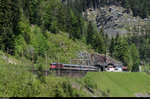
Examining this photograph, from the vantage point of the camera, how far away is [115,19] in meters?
158

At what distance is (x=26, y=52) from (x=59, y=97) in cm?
3167

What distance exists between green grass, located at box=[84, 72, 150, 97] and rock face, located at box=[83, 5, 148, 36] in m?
86.5

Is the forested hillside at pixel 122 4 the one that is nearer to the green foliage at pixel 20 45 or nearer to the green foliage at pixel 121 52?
the green foliage at pixel 121 52

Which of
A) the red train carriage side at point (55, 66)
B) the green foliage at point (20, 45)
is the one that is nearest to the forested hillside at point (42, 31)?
the green foliage at point (20, 45)

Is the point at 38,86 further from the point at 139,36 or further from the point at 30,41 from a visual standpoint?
the point at 139,36

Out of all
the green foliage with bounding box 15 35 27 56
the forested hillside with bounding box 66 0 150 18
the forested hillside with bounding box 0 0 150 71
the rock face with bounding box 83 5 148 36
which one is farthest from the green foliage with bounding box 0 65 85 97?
the forested hillside with bounding box 66 0 150 18

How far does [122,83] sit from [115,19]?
106 metres

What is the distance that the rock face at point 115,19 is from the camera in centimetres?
15616

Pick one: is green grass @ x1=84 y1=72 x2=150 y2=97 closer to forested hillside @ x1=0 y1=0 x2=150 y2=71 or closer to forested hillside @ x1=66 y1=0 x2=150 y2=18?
forested hillside @ x1=0 y1=0 x2=150 y2=71

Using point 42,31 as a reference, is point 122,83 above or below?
below

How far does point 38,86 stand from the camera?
34.4 meters

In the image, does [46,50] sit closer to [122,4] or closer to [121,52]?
[121,52]

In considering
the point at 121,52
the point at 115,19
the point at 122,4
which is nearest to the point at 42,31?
the point at 121,52

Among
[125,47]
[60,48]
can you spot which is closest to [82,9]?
[125,47]
